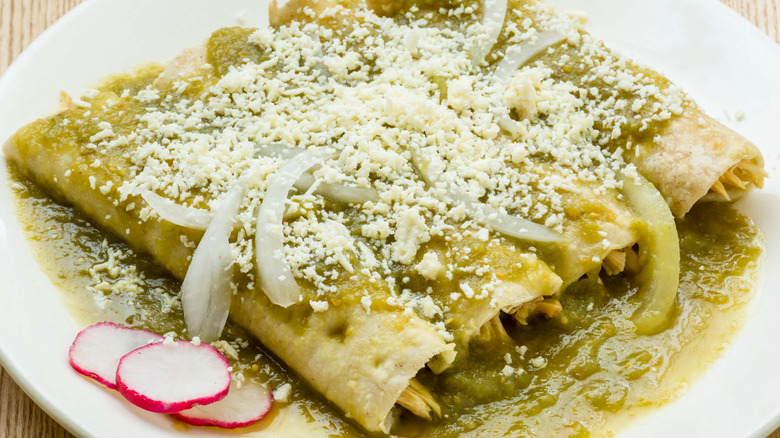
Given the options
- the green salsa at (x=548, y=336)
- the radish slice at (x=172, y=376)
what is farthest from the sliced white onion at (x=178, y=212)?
the radish slice at (x=172, y=376)

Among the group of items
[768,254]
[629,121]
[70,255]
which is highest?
[629,121]

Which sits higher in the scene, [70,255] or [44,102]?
[44,102]

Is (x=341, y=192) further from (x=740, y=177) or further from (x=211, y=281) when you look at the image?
(x=740, y=177)

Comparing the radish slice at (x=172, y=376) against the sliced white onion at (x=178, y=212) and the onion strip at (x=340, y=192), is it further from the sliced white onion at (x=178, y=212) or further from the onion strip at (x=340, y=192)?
the onion strip at (x=340, y=192)

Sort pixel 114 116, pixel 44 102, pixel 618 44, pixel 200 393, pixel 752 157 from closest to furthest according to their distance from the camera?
pixel 200 393 → pixel 752 157 → pixel 114 116 → pixel 44 102 → pixel 618 44

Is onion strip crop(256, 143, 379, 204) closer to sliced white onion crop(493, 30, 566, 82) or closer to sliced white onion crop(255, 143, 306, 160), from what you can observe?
sliced white onion crop(255, 143, 306, 160)

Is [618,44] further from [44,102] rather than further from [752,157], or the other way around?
[44,102]

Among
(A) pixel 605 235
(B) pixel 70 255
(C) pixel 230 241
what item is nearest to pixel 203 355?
(C) pixel 230 241
